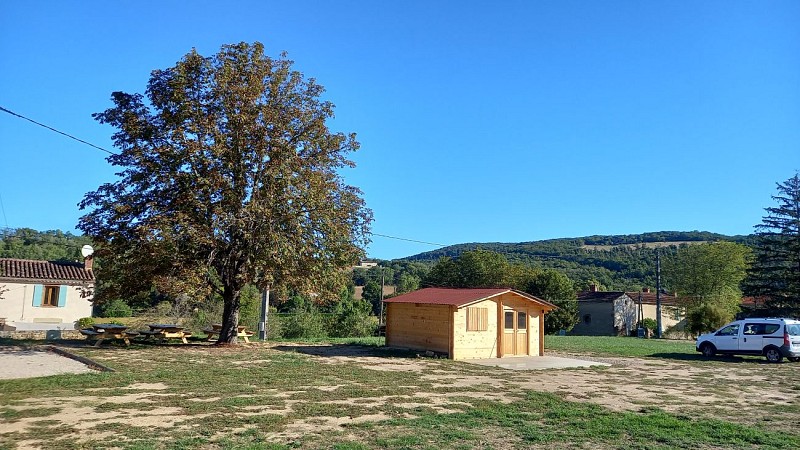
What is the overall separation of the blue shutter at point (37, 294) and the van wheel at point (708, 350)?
35606 mm

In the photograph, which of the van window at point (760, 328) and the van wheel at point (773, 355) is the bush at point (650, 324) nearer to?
the van window at point (760, 328)

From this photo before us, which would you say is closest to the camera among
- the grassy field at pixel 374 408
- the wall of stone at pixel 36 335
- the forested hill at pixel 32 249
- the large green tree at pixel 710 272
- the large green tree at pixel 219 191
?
the grassy field at pixel 374 408

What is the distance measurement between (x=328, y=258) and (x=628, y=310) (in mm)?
47564

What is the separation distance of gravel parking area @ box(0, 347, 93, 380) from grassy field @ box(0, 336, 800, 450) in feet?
2.71

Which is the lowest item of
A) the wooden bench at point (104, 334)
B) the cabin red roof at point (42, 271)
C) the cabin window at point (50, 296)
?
the wooden bench at point (104, 334)

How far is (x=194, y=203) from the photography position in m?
19.5

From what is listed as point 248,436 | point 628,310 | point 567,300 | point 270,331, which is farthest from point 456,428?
point 628,310

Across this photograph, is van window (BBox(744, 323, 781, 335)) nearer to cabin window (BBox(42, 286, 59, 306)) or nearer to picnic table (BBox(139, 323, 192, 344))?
picnic table (BBox(139, 323, 192, 344))

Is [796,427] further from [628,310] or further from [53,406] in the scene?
[628,310]

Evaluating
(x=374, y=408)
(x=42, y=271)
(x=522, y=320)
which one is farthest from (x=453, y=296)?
(x=42, y=271)

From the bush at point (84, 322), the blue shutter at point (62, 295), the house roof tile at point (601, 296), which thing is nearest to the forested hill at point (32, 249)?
the blue shutter at point (62, 295)

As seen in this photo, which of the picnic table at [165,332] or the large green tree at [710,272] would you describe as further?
the large green tree at [710,272]

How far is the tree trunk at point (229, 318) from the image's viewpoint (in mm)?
22438

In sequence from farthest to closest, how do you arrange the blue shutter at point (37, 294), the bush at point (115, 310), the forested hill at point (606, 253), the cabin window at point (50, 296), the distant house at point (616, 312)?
the forested hill at point (606, 253), the distant house at point (616, 312), the bush at point (115, 310), the cabin window at point (50, 296), the blue shutter at point (37, 294)
